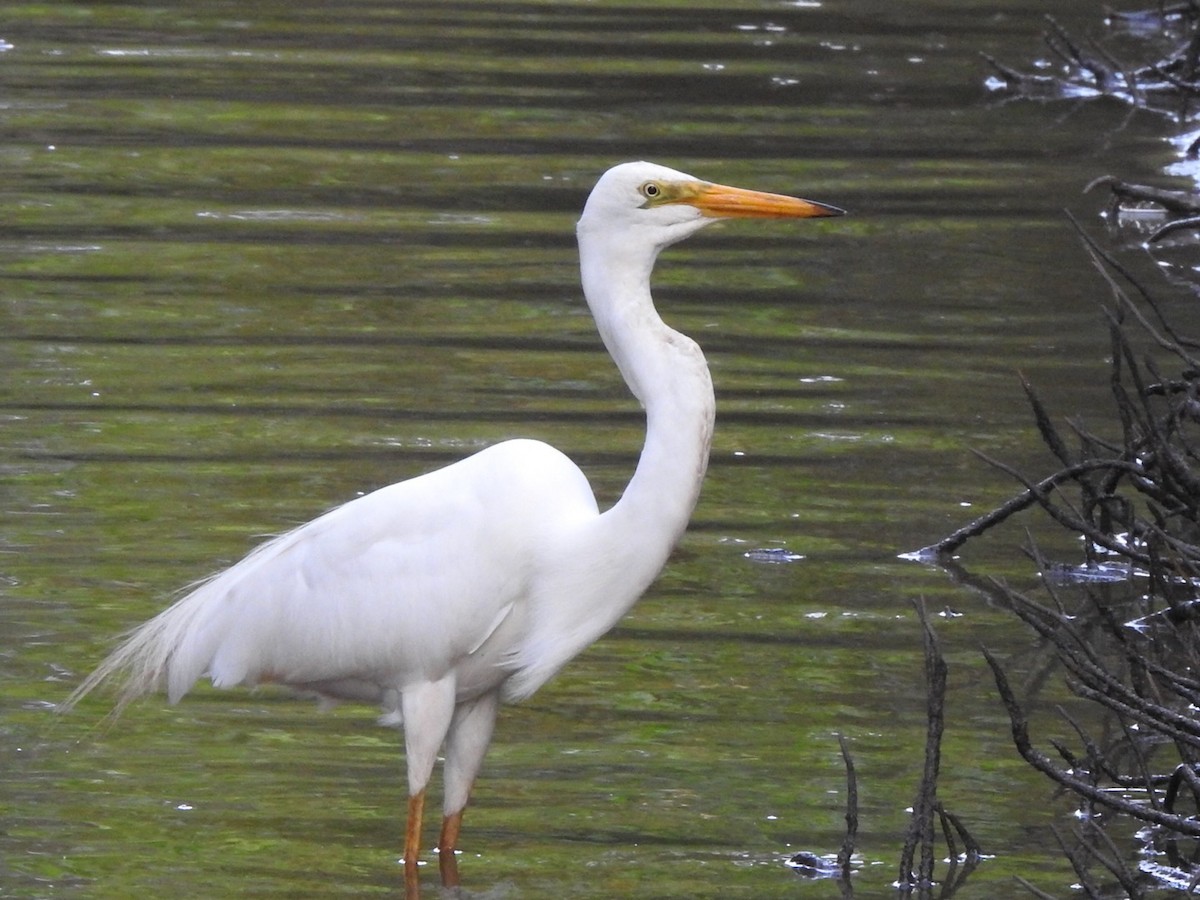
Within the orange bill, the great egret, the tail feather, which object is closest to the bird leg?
the great egret

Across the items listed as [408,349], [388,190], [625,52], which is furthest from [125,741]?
[625,52]

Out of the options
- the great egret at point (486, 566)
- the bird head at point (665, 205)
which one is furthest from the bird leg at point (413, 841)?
Result: the bird head at point (665, 205)

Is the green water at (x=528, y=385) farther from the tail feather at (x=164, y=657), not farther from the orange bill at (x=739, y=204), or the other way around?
the orange bill at (x=739, y=204)

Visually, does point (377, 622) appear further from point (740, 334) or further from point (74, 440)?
point (740, 334)

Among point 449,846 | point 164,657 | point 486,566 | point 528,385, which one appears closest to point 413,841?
point 449,846

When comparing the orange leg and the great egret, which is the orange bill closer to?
the great egret

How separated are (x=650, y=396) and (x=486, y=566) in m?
0.53

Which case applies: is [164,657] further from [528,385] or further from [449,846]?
[528,385]

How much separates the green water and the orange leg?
5 cm

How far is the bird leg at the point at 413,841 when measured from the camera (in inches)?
190

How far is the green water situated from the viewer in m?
5.24

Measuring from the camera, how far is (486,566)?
4.82 m

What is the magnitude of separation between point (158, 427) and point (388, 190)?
4.00 meters

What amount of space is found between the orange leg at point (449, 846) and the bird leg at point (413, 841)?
76 mm
